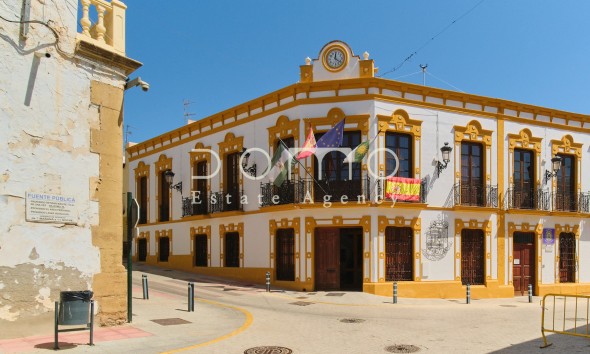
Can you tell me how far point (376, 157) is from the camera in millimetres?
20141

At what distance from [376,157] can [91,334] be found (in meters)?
13.4

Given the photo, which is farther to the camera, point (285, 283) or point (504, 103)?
point (504, 103)

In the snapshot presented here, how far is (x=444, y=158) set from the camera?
21047 millimetres

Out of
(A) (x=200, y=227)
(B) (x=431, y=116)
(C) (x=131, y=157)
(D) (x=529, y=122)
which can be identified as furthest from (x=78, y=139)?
(C) (x=131, y=157)

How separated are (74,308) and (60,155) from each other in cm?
308

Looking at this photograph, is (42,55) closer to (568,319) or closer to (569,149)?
(568,319)

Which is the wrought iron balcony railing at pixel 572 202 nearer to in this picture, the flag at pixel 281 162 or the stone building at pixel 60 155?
the flag at pixel 281 162

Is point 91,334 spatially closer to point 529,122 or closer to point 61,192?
point 61,192

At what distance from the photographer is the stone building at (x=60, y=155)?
31.2 feet

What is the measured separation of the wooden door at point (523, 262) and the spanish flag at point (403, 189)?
235 inches

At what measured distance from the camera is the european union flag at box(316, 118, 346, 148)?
1972 cm

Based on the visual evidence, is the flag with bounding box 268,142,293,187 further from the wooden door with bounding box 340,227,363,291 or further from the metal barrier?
the metal barrier

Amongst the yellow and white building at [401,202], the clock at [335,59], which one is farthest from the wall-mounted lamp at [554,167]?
the clock at [335,59]

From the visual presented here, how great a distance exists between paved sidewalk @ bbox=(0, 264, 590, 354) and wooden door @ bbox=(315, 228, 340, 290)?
76 centimetres
